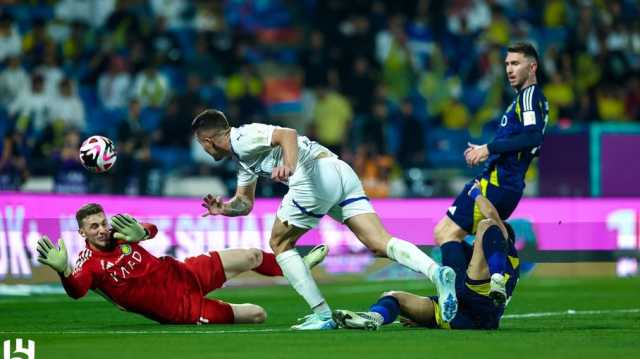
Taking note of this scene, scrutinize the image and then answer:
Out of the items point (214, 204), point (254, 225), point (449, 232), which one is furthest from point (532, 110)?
point (254, 225)

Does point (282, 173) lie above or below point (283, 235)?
above

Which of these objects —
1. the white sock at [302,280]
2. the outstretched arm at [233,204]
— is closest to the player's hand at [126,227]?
the outstretched arm at [233,204]

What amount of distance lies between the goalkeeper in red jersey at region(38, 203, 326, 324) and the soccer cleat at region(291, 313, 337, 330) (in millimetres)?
688

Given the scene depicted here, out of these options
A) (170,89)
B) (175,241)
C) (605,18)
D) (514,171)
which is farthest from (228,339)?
(605,18)

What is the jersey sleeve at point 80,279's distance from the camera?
11.2 meters

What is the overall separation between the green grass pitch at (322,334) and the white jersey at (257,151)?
4.08ft

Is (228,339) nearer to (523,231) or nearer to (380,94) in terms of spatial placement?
(523,231)

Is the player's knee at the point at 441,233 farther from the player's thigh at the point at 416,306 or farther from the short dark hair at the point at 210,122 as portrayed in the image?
the short dark hair at the point at 210,122

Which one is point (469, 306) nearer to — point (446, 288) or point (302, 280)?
point (446, 288)

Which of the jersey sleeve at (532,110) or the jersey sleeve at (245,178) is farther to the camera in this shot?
the jersey sleeve at (245,178)

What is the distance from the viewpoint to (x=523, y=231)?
18.7m

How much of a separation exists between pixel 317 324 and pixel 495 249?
1490 mm

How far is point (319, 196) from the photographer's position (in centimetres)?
1123

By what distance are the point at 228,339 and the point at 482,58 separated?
15.4 metres
